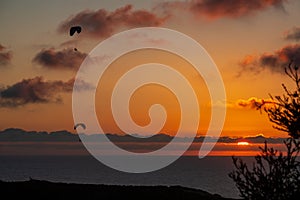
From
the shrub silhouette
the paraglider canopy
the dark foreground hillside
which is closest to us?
the shrub silhouette

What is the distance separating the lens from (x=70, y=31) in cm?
3762

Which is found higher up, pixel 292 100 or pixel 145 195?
pixel 292 100

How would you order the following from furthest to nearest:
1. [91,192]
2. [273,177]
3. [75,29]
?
1. [75,29]
2. [91,192]
3. [273,177]

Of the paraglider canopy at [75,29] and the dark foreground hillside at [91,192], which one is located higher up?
the paraglider canopy at [75,29]

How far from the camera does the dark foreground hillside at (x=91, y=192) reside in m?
35.7

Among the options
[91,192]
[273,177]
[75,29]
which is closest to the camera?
[273,177]

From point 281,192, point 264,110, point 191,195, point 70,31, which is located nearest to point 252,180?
point 281,192

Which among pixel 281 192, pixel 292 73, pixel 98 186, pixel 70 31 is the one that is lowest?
pixel 281 192

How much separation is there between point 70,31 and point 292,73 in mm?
15741

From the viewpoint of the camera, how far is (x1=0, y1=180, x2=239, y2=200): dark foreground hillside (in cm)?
3566

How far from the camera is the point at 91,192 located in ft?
119

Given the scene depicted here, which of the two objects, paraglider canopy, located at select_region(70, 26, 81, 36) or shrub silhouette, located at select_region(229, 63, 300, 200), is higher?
paraglider canopy, located at select_region(70, 26, 81, 36)

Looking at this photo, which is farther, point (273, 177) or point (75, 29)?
point (75, 29)

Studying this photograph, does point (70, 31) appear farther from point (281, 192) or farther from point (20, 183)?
point (281, 192)
